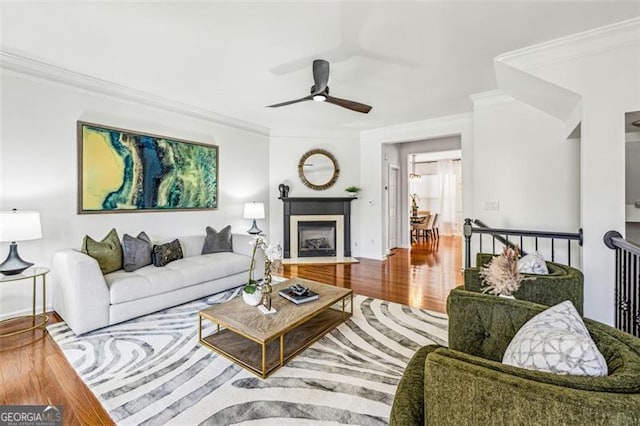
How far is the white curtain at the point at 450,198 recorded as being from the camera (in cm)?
1030

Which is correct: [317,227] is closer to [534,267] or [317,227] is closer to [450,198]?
[534,267]

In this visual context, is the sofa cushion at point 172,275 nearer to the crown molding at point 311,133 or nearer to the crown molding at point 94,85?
the crown molding at point 94,85

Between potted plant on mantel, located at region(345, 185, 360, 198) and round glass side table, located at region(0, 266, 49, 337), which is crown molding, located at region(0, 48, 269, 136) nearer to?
round glass side table, located at region(0, 266, 49, 337)

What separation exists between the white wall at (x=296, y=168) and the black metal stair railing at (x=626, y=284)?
13.6 ft

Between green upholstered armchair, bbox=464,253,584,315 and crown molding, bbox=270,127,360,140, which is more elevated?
crown molding, bbox=270,127,360,140

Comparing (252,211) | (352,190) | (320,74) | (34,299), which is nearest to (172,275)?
(34,299)

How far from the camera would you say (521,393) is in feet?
2.51

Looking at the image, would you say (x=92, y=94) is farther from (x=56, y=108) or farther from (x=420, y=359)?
(x=420, y=359)

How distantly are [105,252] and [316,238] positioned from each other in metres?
3.80

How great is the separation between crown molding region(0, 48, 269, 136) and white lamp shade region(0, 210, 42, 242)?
1.58m

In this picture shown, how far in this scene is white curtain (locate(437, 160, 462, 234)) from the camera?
10.3 metres

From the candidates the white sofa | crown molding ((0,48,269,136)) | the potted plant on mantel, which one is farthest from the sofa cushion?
the potted plant on mantel

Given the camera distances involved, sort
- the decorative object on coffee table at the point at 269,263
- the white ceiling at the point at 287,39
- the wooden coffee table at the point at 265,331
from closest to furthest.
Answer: the wooden coffee table at the point at 265,331, the white ceiling at the point at 287,39, the decorative object on coffee table at the point at 269,263

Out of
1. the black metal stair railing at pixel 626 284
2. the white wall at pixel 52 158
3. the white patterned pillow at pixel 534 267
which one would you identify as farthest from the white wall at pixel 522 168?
the white wall at pixel 52 158
